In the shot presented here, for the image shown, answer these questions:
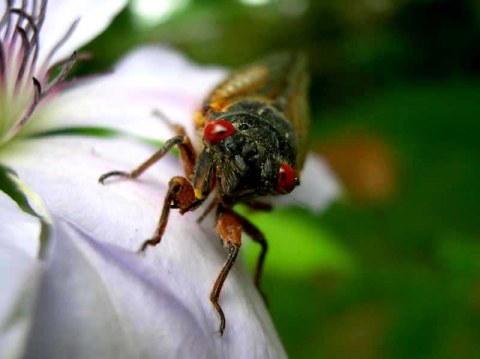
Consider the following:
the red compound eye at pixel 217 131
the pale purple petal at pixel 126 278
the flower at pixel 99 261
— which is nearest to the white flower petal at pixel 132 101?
the flower at pixel 99 261

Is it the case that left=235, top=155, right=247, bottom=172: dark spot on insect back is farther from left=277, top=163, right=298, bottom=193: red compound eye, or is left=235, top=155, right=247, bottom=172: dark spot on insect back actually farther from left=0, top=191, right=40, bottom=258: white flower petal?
left=0, top=191, right=40, bottom=258: white flower petal

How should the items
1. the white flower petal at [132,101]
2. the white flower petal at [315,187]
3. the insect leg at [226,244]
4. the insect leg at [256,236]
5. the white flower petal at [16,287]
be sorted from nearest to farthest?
the white flower petal at [16,287] < the insect leg at [226,244] < the insect leg at [256,236] < the white flower petal at [132,101] < the white flower petal at [315,187]

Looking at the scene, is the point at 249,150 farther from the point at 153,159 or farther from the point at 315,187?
the point at 315,187

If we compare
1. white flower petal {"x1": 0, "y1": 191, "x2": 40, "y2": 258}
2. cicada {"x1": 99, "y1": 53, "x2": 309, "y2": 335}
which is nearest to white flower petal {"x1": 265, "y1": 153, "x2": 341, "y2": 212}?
cicada {"x1": 99, "y1": 53, "x2": 309, "y2": 335}

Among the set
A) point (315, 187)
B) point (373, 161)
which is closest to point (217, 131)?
point (315, 187)

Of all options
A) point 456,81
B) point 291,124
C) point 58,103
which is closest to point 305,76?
A: point 291,124

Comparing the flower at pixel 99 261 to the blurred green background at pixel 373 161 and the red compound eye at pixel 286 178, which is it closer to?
the red compound eye at pixel 286 178

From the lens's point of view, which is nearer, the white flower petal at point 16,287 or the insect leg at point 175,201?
the white flower petal at point 16,287
